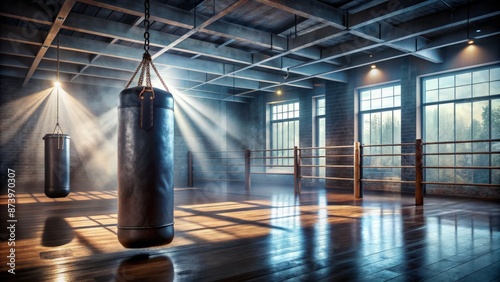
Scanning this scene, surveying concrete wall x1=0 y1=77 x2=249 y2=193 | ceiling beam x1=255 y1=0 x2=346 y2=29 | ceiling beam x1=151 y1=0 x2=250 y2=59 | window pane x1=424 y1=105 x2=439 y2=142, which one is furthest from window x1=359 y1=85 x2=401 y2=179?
concrete wall x1=0 y1=77 x2=249 y2=193

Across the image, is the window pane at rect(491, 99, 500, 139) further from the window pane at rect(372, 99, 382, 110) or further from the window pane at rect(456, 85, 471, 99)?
the window pane at rect(372, 99, 382, 110)

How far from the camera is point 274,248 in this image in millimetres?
2619

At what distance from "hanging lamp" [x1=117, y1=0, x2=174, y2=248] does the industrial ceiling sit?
8.24 feet

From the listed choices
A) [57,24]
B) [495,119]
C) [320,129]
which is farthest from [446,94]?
[57,24]

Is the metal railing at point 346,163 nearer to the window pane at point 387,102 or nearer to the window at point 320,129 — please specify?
the window at point 320,129

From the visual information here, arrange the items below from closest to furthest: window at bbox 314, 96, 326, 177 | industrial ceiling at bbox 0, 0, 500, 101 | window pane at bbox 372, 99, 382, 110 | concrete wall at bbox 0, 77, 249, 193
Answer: industrial ceiling at bbox 0, 0, 500, 101 → window pane at bbox 372, 99, 382, 110 → concrete wall at bbox 0, 77, 249, 193 → window at bbox 314, 96, 326, 177

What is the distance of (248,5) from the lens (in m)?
5.04

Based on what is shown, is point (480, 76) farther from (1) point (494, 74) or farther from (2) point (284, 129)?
(2) point (284, 129)

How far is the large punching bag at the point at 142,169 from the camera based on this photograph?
2.15 m

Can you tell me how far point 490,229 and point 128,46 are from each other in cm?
627

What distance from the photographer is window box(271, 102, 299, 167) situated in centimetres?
1038

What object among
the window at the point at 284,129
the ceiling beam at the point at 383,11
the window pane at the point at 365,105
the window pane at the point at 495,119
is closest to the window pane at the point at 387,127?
the window pane at the point at 365,105

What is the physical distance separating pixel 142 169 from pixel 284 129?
877 centimetres

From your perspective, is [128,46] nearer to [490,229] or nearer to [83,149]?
[83,149]
